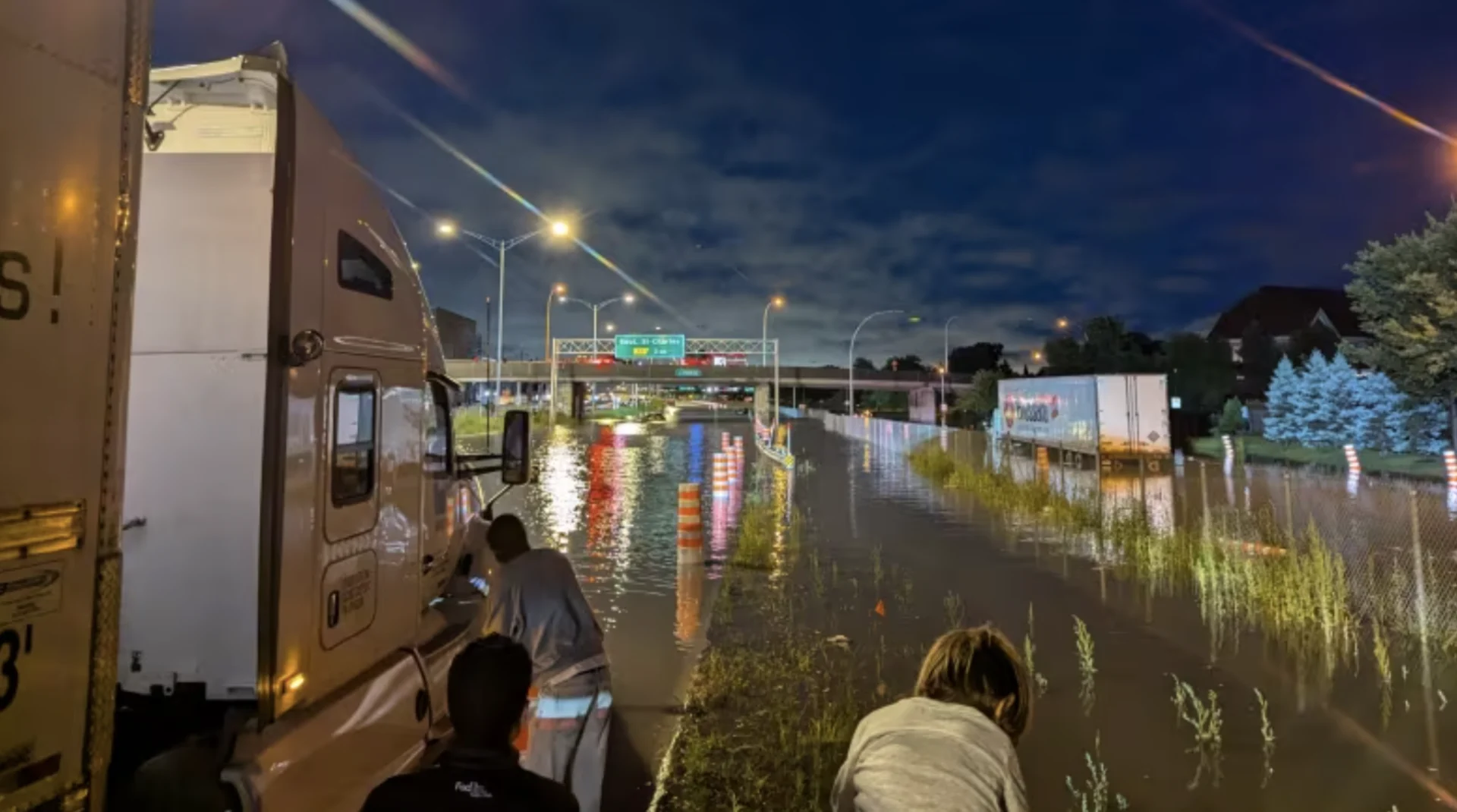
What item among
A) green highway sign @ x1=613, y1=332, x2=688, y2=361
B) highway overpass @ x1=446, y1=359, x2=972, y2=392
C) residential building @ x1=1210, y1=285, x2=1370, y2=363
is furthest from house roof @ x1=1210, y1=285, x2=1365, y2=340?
green highway sign @ x1=613, y1=332, x2=688, y2=361

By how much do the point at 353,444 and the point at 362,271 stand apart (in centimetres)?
81

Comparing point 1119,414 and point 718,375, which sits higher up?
point 718,375

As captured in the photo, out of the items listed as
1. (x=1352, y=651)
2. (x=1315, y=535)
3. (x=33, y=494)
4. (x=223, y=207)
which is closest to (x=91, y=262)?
(x=33, y=494)

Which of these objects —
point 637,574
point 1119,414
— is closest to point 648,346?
point 1119,414

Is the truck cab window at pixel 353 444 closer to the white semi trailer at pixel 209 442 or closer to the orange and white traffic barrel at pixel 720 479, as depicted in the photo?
the white semi trailer at pixel 209 442

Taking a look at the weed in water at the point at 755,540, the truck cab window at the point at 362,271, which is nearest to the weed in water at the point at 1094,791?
the truck cab window at the point at 362,271

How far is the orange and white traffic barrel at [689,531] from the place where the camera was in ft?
34.5

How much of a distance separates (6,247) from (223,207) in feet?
5.67

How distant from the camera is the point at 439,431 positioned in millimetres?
5012

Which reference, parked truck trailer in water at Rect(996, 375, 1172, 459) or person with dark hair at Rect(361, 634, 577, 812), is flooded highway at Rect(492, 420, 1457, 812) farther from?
parked truck trailer in water at Rect(996, 375, 1172, 459)

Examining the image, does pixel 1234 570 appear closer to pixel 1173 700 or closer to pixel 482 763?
pixel 1173 700

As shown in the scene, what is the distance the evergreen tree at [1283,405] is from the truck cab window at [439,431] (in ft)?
140

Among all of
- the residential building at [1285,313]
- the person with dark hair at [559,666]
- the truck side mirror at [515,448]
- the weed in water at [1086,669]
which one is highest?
the residential building at [1285,313]

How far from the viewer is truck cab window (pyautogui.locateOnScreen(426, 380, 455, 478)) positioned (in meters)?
4.85
